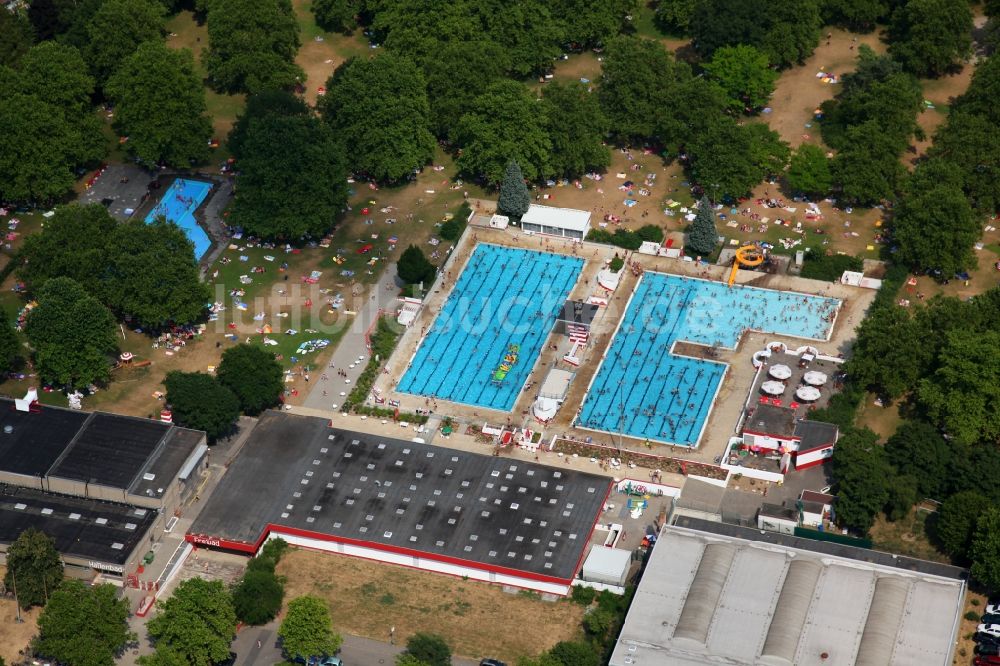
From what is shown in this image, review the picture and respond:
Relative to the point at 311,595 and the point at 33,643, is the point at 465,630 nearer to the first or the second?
the point at 311,595

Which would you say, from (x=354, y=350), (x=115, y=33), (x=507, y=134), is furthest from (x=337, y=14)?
(x=354, y=350)

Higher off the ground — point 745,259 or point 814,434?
point 745,259

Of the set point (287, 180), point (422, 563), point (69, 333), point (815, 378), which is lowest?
point (422, 563)

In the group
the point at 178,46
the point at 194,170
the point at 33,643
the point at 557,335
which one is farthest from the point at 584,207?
the point at 33,643

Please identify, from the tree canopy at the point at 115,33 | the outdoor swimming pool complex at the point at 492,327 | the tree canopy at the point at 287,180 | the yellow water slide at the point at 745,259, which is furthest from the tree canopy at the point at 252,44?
the yellow water slide at the point at 745,259

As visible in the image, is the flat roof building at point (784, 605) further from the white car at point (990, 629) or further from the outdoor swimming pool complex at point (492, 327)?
the outdoor swimming pool complex at point (492, 327)

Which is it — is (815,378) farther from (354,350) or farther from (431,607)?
(354,350)
